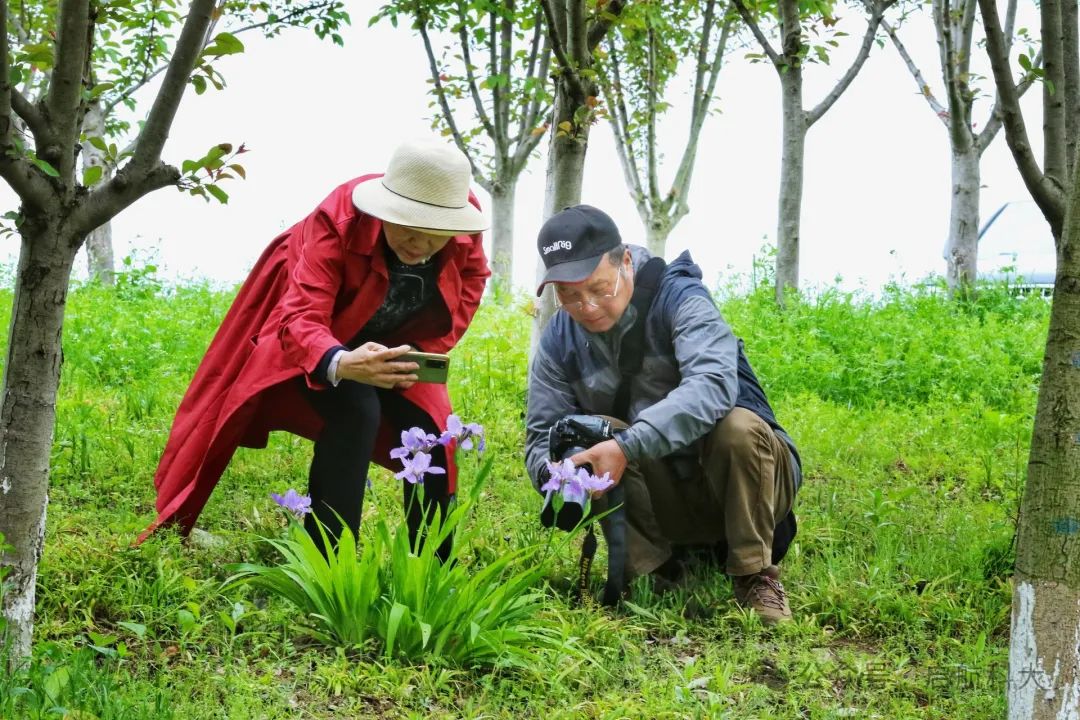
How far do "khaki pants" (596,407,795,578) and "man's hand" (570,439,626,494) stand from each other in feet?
1.28

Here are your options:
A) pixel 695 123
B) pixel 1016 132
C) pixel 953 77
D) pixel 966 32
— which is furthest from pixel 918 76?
pixel 1016 132

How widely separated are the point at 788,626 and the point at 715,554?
53cm

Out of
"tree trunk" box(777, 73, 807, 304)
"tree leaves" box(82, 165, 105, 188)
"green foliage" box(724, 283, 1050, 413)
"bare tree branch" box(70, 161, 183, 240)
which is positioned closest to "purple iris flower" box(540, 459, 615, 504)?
"bare tree branch" box(70, 161, 183, 240)

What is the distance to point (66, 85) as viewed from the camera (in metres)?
2.99

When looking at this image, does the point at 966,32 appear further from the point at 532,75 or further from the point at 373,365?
the point at 373,365

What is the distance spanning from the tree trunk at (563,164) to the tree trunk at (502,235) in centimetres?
562

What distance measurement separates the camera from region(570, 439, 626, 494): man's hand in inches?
140

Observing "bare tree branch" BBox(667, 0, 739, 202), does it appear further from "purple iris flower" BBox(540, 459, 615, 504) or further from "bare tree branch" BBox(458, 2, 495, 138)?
"purple iris flower" BBox(540, 459, 615, 504)

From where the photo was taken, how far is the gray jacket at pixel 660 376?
142 inches

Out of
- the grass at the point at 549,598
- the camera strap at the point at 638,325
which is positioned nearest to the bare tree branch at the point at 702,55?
the grass at the point at 549,598

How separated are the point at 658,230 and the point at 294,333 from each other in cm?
1086

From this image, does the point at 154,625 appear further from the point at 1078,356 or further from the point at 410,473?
the point at 1078,356

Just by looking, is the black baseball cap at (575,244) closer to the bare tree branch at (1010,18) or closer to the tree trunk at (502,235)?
the tree trunk at (502,235)

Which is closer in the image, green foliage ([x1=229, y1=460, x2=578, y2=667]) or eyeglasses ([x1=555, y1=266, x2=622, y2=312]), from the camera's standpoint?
green foliage ([x1=229, y1=460, x2=578, y2=667])
